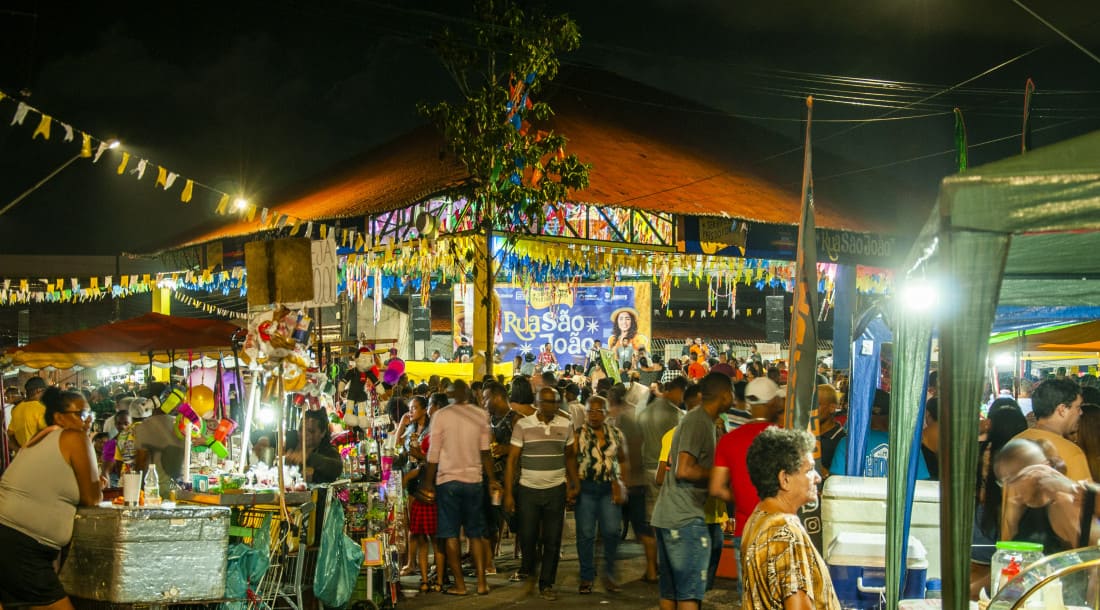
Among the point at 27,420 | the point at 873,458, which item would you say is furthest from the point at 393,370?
the point at 873,458

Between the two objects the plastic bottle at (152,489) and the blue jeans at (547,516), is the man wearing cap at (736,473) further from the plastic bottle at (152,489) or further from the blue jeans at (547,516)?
the plastic bottle at (152,489)

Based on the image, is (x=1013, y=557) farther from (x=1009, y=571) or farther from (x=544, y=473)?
(x=544, y=473)

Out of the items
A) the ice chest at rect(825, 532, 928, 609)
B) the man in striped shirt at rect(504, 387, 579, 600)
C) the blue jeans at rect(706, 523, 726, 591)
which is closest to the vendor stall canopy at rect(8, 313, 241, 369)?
the man in striped shirt at rect(504, 387, 579, 600)

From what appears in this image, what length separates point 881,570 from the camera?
6.17m

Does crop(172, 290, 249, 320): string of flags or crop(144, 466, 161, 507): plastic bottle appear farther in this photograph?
crop(172, 290, 249, 320): string of flags

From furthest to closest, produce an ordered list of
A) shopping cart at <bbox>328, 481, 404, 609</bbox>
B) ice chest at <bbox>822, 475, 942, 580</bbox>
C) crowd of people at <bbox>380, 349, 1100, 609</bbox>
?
1. shopping cart at <bbox>328, 481, 404, 609</bbox>
2. ice chest at <bbox>822, 475, 942, 580</bbox>
3. crowd of people at <bbox>380, 349, 1100, 609</bbox>

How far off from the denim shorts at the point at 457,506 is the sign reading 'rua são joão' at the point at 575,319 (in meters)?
12.7

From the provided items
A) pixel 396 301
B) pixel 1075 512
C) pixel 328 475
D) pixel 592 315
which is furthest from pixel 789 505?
pixel 396 301

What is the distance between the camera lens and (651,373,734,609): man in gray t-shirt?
23.3 feet

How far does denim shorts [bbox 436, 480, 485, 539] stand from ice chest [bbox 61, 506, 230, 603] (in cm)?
292

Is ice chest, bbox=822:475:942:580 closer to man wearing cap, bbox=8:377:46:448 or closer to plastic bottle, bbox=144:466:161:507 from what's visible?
plastic bottle, bbox=144:466:161:507

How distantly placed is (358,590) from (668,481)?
322 centimetres

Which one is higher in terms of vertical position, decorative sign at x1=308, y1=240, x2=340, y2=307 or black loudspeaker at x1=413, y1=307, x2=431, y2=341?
decorative sign at x1=308, y1=240, x2=340, y2=307

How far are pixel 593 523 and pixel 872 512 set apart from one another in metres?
3.70
